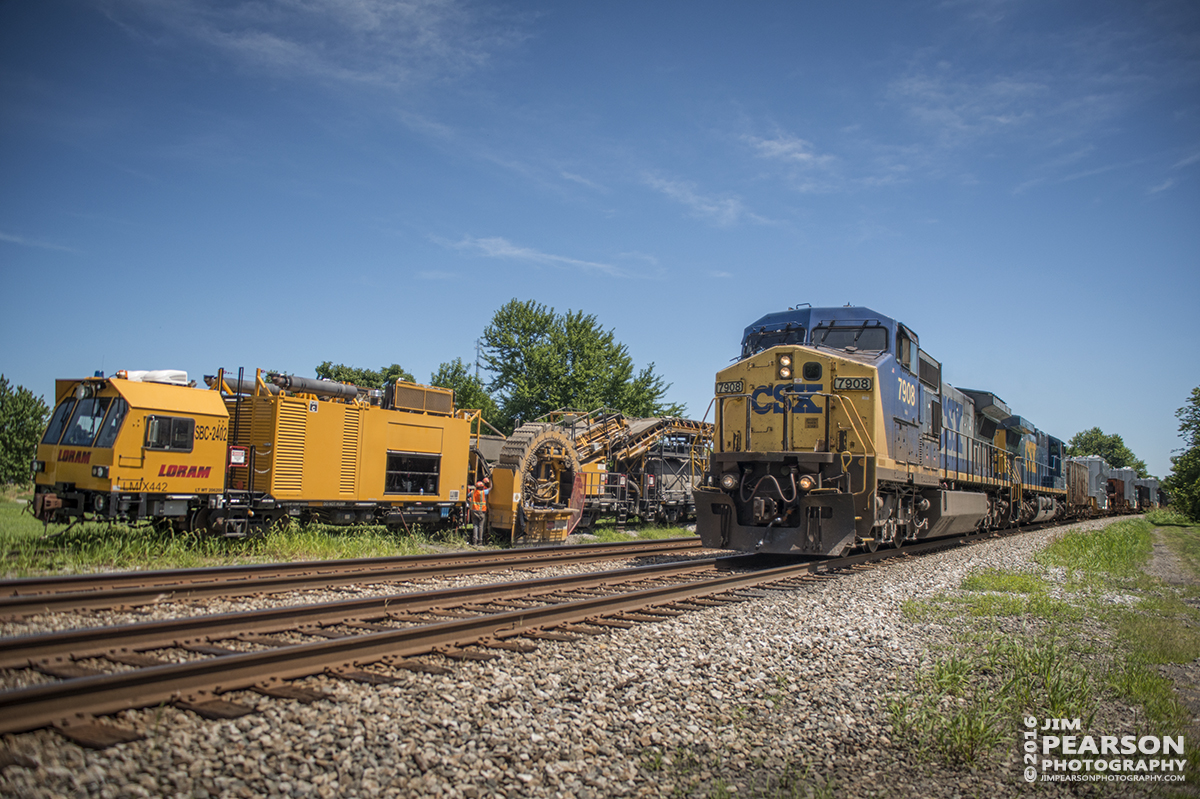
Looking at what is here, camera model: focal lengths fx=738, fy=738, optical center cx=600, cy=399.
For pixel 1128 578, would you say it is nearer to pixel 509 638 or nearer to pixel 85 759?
pixel 509 638

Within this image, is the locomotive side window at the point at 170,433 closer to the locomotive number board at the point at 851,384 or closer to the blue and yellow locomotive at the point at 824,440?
the blue and yellow locomotive at the point at 824,440

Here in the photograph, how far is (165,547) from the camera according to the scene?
10641 millimetres

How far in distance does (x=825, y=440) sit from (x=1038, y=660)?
5.21m

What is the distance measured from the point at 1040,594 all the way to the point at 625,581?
514cm

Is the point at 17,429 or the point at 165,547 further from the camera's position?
the point at 17,429

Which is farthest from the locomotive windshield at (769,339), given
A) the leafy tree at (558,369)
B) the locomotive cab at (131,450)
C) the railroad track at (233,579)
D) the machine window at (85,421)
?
the leafy tree at (558,369)

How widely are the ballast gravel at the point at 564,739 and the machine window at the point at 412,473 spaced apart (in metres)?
8.59

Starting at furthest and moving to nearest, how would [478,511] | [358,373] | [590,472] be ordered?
[358,373] < [590,472] < [478,511]

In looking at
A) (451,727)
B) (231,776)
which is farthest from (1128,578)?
(231,776)

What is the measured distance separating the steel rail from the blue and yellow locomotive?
314 centimetres

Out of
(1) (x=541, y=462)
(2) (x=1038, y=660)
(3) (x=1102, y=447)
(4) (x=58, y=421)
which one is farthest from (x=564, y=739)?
(3) (x=1102, y=447)

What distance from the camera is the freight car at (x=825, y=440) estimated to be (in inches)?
412

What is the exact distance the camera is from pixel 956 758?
4.21 m

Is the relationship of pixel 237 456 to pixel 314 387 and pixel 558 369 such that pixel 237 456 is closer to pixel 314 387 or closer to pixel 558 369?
pixel 314 387
